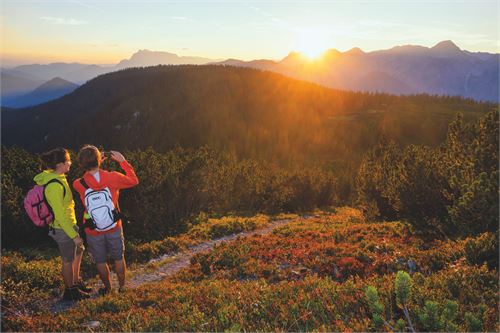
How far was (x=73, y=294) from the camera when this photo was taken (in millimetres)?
8461

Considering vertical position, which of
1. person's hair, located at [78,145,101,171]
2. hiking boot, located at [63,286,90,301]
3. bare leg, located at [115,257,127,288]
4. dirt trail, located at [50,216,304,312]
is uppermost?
person's hair, located at [78,145,101,171]

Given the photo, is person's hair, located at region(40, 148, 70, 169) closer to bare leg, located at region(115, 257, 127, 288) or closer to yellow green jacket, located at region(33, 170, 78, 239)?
yellow green jacket, located at region(33, 170, 78, 239)

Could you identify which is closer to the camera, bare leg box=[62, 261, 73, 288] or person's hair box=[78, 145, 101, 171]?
person's hair box=[78, 145, 101, 171]

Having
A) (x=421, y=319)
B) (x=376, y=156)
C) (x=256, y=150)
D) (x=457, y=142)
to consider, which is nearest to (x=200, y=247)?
(x=457, y=142)

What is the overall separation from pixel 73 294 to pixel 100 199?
2.64 meters

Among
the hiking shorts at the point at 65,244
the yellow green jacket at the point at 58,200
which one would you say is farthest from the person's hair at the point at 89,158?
the hiking shorts at the point at 65,244

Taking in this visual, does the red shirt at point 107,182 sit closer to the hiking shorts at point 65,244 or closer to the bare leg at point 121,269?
the hiking shorts at point 65,244

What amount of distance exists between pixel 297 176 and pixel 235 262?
3103 centimetres

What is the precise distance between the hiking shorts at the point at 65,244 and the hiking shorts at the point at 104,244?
1.17 feet

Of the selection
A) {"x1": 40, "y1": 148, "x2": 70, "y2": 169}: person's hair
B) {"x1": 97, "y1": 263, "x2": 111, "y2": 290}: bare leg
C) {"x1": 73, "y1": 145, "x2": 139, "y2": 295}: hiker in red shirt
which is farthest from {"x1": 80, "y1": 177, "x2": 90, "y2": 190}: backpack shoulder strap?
{"x1": 97, "y1": 263, "x2": 111, "y2": 290}: bare leg

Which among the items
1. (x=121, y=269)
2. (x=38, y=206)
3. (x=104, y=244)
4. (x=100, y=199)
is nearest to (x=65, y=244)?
(x=104, y=244)

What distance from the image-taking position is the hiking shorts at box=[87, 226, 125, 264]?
7891 millimetres

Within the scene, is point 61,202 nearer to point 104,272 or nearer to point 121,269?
point 104,272

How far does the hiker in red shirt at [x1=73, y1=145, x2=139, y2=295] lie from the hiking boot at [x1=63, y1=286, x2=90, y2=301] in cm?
103
